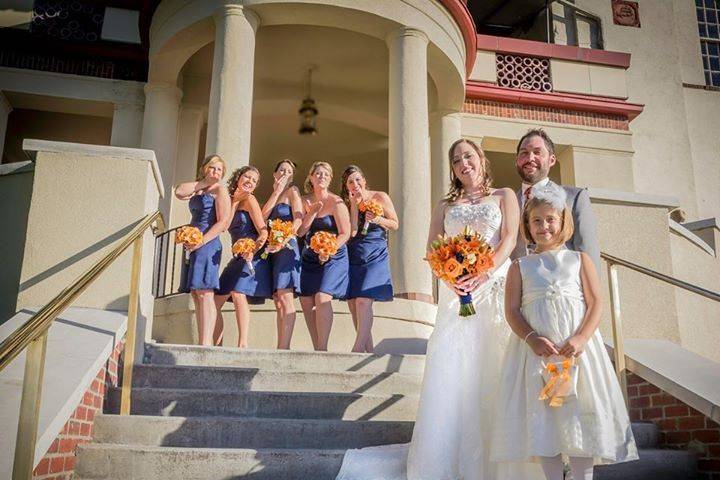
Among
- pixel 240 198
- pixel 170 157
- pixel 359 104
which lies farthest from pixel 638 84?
pixel 240 198

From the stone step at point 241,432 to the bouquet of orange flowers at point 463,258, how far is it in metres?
1.12

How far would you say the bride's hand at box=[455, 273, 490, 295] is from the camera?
397cm

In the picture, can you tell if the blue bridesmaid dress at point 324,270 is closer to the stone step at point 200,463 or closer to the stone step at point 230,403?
the stone step at point 230,403

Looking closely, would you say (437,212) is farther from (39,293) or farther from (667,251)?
(667,251)

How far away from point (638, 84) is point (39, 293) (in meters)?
13.0

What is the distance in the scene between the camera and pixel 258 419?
14.8ft

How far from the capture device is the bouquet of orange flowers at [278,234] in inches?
246

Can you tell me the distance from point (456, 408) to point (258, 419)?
1.30 m

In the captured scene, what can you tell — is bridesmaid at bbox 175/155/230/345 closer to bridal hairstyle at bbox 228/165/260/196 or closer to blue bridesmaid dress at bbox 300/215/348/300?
bridal hairstyle at bbox 228/165/260/196

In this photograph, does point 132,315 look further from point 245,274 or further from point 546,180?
point 546,180

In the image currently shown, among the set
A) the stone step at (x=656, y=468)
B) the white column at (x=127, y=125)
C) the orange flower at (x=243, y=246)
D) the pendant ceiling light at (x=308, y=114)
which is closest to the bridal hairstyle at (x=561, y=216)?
the stone step at (x=656, y=468)

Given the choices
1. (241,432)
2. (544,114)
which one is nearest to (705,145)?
(544,114)

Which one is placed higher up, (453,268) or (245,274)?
(245,274)

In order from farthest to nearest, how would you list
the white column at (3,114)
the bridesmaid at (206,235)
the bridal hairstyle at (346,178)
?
the white column at (3,114), the bridal hairstyle at (346,178), the bridesmaid at (206,235)
